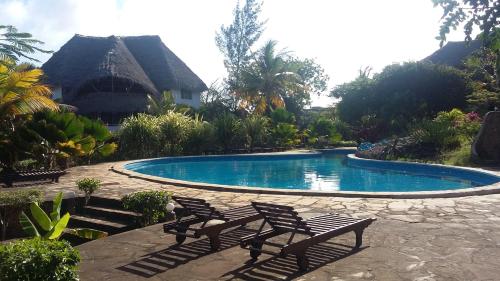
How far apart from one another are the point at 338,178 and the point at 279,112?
43.5 feet

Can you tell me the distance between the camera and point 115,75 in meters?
26.0

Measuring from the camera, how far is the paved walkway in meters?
4.21

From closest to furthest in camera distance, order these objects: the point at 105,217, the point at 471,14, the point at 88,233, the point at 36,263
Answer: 1. the point at 471,14
2. the point at 36,263
3. the point at 88,233
4. the point at 105,217

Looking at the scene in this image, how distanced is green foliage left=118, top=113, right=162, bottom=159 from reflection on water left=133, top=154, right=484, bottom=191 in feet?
5.10

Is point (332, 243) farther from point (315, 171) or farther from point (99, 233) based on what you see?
point (315, 171)

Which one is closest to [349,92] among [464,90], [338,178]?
[464,90]

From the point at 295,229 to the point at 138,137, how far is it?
47.7 feet

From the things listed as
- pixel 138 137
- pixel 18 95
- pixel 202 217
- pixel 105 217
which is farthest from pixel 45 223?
pixel 138 137

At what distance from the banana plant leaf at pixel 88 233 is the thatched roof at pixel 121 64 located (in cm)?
2111

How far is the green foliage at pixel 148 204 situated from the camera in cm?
634

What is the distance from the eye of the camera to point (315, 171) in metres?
15.9

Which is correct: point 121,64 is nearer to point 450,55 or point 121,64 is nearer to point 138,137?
point 138,137

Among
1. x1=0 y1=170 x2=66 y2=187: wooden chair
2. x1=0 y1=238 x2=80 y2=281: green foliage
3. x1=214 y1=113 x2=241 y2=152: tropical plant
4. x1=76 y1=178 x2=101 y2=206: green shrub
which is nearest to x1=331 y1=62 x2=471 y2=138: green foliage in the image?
x1=214 y1=113 x2=241 y2=152: tropical plant

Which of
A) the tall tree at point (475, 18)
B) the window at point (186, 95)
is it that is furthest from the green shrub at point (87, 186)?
the window at point (186, 95)
